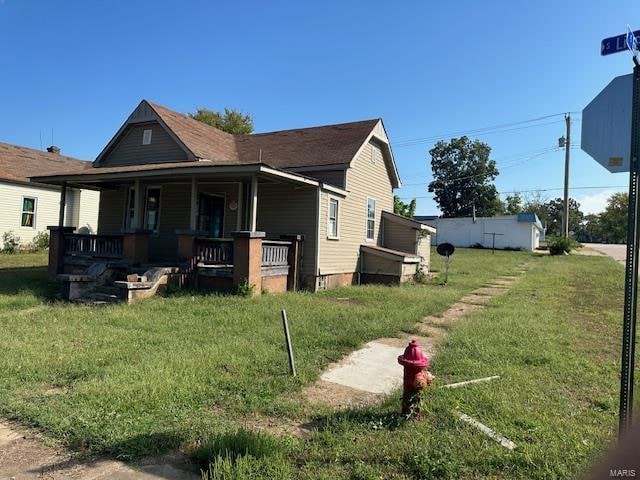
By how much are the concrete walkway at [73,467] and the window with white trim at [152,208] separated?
1279cm

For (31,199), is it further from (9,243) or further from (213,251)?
(213,251)

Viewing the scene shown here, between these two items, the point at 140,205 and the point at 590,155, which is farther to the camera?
the point at 140,205

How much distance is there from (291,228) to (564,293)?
Answer: 848 centimetres

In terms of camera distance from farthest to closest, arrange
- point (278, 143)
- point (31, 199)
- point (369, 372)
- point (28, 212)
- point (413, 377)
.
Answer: point (31, 199) < point (28, 212) < point (278, 143) < point (369, 372) < point (413, 377)

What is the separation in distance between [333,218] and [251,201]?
3.03 metres

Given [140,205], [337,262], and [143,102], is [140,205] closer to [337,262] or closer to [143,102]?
[143,102]

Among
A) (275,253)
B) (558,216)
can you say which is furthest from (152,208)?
(558,216)

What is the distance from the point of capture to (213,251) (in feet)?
39.7

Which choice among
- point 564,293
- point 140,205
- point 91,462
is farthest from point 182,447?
point 564,293

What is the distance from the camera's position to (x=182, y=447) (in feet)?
11.4

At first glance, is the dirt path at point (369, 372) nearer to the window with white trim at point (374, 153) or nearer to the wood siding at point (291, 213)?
the wood siding at point (291, 213)

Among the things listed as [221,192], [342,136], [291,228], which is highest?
[342,136]

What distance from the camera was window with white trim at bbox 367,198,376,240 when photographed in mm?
17109

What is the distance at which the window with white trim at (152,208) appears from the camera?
15.7 meters
